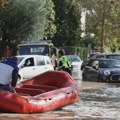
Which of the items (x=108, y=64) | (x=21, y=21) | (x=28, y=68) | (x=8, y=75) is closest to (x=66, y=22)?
(x=21, y=21)

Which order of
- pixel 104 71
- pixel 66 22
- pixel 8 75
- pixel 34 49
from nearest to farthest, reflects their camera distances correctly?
1. pixel 8 75
2. pixel 104 71
3. pixel 34 49
4. pixel 66 22

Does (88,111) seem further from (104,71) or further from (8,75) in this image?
(104,71)

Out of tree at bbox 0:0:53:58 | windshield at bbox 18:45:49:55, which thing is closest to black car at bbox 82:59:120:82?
windshield at bbox 18:45:49:55

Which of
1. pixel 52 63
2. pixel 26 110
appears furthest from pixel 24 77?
pixel 26 110

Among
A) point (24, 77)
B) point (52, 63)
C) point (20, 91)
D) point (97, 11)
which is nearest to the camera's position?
point (20, 91)

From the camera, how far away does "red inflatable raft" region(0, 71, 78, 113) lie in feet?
42.2

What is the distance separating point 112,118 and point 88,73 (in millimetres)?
15713

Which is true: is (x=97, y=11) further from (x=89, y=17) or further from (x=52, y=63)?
(x=52, y=63)

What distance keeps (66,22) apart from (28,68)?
31.0m

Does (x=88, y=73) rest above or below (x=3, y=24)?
below

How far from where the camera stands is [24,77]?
2411 centimetres

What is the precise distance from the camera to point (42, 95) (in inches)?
533

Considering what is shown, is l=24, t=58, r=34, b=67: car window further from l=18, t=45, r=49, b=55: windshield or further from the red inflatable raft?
the red inflatable raft

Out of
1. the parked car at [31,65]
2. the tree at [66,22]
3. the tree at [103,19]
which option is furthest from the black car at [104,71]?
the tree at [66,22]
